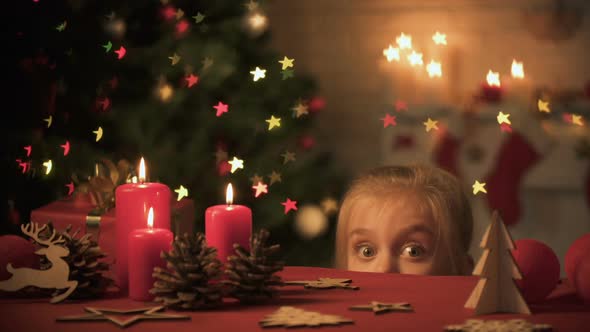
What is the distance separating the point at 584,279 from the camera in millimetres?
1277

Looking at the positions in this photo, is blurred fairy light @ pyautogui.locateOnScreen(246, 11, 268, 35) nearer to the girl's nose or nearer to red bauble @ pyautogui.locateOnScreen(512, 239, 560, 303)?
the girl's nose

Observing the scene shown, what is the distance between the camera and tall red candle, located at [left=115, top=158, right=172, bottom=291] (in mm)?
1357

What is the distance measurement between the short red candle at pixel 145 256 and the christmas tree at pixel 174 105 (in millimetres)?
1514

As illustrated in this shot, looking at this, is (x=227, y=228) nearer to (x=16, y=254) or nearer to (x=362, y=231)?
(x=16, y=254)

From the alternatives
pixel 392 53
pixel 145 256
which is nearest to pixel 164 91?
pixel 392 53

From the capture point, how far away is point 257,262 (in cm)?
127

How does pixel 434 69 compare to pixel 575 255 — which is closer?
pixel 575 255

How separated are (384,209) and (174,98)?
121cm

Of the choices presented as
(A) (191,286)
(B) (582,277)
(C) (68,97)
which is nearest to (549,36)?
(C) (68,97)

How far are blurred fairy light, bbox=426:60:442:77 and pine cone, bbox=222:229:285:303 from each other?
240 centimetres

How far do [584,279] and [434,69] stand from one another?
235cm

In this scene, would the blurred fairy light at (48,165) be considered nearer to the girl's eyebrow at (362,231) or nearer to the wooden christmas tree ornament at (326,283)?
the girl's eyebrow at (362,231)

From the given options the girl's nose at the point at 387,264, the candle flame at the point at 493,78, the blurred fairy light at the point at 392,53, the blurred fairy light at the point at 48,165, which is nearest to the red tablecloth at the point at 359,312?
the girl's nose at the point at 387,264

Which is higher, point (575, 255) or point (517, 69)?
point (517, 69)
